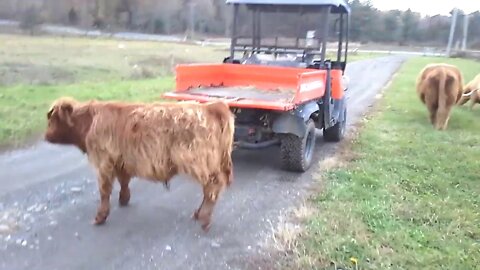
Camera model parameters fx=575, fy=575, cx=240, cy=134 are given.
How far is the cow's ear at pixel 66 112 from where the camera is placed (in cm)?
523

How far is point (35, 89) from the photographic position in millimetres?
12820

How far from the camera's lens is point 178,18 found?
5600cm

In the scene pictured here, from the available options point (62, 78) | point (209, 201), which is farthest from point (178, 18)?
point (209, 201)

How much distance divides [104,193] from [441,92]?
25.0 feet

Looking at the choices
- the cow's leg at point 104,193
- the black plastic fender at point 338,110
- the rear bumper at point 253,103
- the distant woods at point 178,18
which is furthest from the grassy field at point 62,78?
the distant woods at point 178,18

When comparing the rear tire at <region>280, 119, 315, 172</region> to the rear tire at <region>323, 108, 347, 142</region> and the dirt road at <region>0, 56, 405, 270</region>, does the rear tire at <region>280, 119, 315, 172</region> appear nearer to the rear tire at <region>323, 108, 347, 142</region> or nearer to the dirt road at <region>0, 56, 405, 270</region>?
the dirt road at <region>0, 56, 405, 270</region>

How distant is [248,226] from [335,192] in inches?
51.3

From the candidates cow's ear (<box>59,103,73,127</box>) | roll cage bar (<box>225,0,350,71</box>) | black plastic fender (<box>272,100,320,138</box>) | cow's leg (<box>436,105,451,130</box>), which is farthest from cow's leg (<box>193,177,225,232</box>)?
cow's leg (<box>436,105,451,130</box>)

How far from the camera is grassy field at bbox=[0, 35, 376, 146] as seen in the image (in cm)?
984

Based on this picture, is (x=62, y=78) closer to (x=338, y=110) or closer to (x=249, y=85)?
(x=249, y=85)

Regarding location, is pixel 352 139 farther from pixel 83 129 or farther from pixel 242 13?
pixel 83 129

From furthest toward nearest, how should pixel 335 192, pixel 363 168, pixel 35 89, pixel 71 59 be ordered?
pixel 71 59, pixel 35 89, pixel 363 168, pixel 335 192

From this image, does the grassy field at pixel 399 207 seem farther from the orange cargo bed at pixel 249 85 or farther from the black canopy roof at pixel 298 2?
Answer: the black canopy roof at pixel 298 2

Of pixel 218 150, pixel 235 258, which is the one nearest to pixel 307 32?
pixel 218 150
